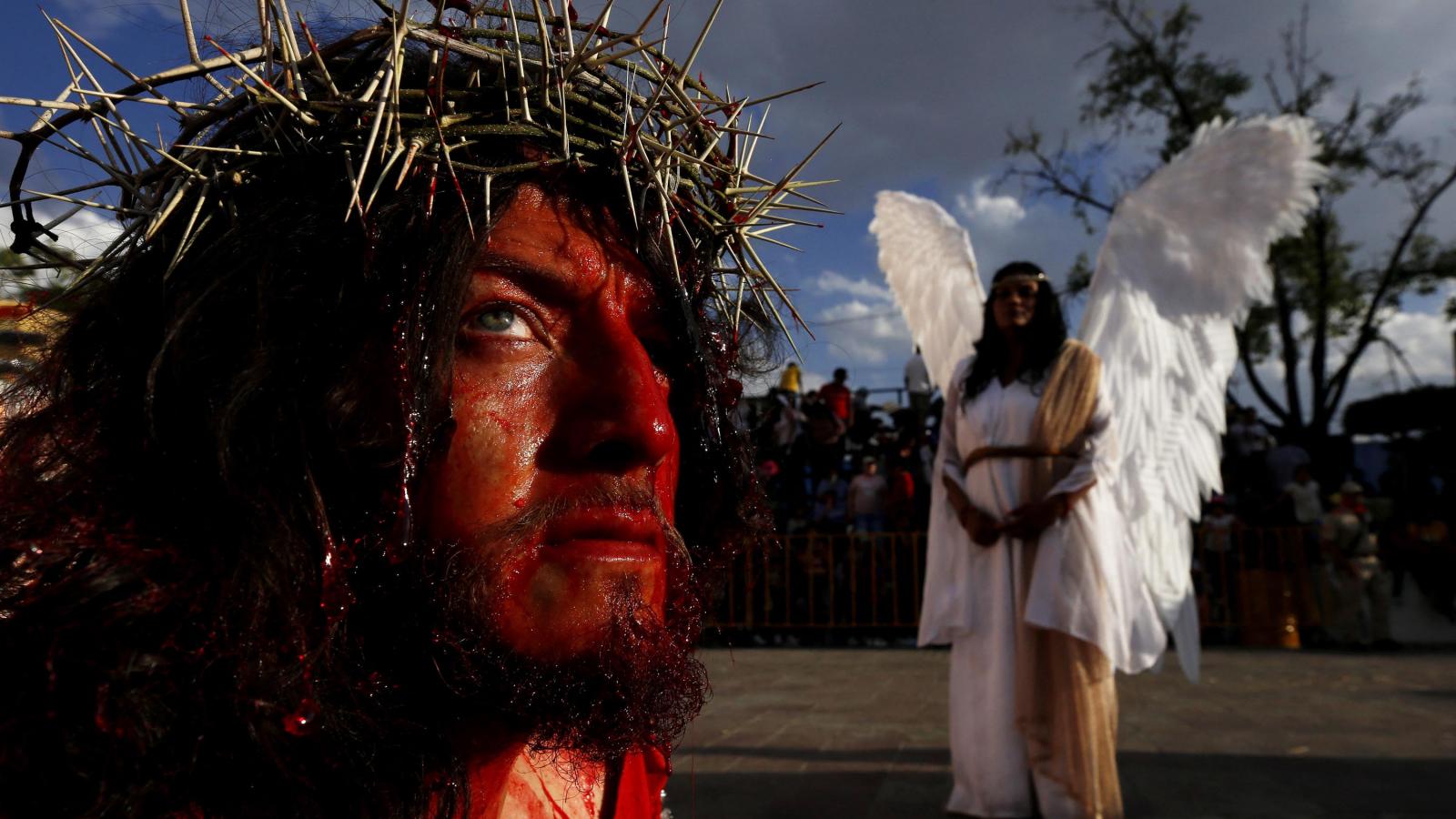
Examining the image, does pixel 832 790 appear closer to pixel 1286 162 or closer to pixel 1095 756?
pixel 1095 756

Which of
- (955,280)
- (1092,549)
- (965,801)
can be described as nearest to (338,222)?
(1092,549)

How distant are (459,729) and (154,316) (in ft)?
1.91

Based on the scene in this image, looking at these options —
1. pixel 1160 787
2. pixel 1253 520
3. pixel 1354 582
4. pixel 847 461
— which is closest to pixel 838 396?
pixel 847 461

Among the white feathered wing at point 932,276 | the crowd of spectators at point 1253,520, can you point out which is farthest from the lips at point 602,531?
the crowd of spectators at point 1253,520

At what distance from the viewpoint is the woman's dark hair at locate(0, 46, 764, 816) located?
2.99 feet

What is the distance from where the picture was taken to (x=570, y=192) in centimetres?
121

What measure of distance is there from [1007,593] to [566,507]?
3.53 metres

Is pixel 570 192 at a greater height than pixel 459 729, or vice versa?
pixel 570 192

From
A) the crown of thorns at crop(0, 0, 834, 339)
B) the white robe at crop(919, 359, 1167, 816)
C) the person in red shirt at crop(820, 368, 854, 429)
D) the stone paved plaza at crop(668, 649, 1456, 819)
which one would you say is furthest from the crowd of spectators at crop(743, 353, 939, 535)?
the crown of thorns at crop(0, 0, 834, 339)

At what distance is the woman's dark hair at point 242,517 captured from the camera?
35.9 inches

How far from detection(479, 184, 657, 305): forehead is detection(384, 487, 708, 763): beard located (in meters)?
0.26

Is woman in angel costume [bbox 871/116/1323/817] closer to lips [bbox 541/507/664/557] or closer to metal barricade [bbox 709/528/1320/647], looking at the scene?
lips [bbox 541/507/664/557]

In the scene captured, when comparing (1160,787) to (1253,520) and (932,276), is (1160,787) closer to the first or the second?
(932,276)

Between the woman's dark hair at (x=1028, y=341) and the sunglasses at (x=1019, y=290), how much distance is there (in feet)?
0.12
